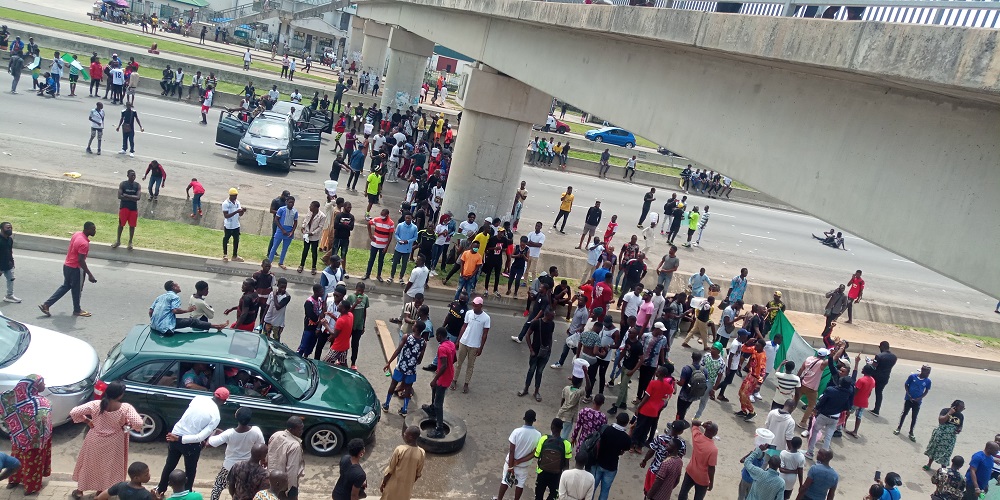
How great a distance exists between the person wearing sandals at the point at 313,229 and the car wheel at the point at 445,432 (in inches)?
212

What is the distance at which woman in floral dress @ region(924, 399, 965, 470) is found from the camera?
37.4 feet

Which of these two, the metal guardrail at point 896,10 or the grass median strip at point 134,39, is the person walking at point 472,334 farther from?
the grass median strip at point 134,39

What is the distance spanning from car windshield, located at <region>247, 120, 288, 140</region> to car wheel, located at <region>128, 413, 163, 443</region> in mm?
15696

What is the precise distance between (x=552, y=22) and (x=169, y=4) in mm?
58281

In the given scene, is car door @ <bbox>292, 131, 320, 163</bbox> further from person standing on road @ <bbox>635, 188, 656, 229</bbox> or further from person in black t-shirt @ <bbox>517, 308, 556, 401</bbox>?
person in black t-shirt @ <bbox>517, 308, 556, 401</bbox>

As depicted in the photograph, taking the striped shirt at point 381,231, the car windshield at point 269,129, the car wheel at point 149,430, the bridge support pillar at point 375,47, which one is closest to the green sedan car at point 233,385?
the car wheel at point 149,430

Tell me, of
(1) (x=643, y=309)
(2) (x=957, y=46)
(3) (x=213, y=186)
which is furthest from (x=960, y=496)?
(3) (x=213, y=186)

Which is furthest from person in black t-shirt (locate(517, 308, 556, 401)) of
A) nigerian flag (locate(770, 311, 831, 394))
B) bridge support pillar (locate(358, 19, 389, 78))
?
bridge support pillar (locate(358, 19, 389, 78))

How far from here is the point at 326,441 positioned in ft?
30.7

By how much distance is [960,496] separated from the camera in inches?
388

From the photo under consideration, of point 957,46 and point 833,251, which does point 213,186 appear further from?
point 833,251

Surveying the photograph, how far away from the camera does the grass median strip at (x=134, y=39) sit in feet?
141

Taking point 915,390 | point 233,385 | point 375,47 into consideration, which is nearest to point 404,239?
point 233,385

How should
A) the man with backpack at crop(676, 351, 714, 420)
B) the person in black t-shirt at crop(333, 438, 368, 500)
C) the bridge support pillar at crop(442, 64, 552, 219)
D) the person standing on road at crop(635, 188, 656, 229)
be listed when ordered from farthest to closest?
the person standing on road at crop(635, 188, 656, 229), the bridge support pillar at crop(442, 64, 552, 219), the man with backpack at crop(676, 351, 714, 420), the person in black t-shirt at crop(333, 438, 368, 500)
